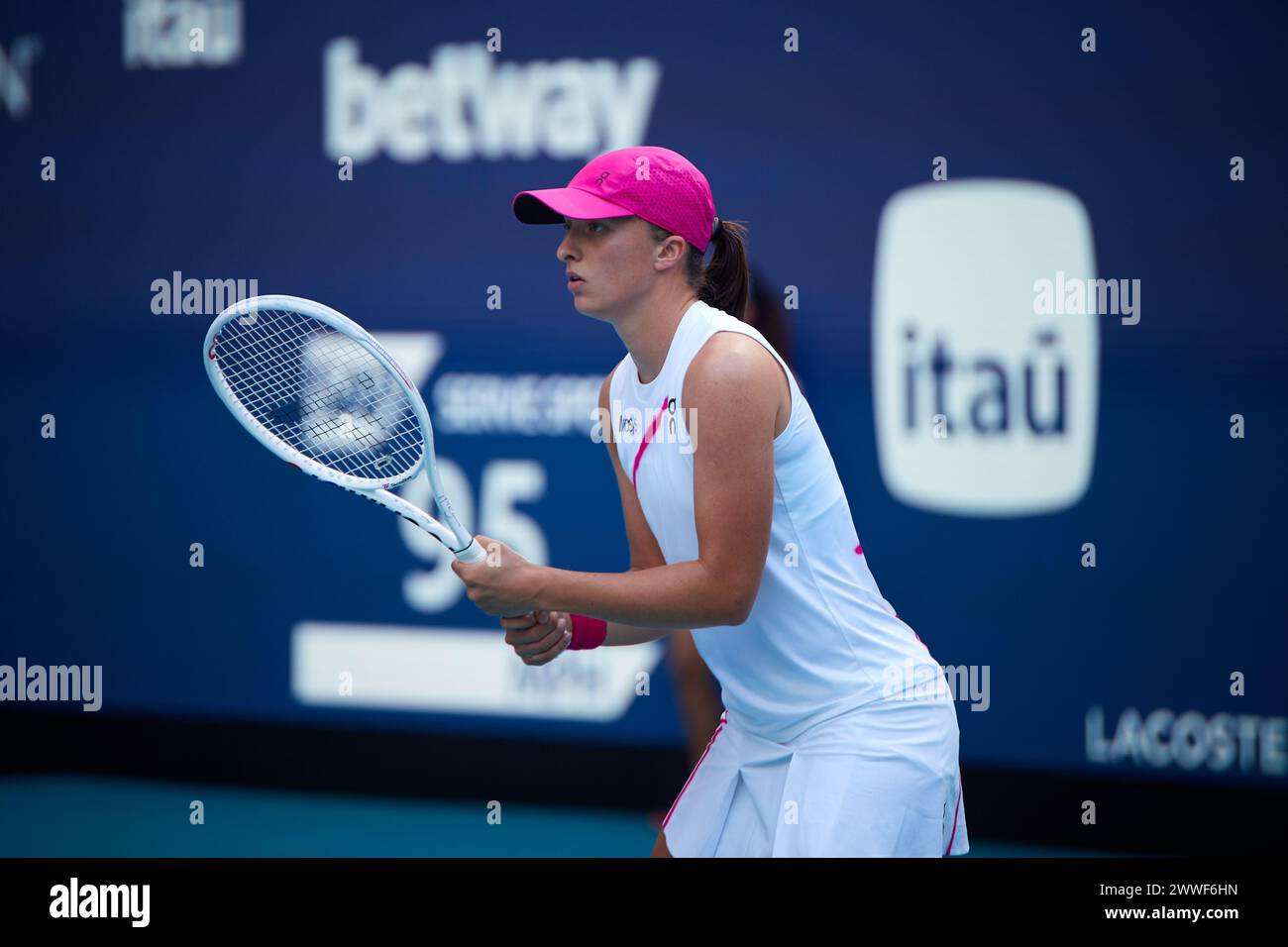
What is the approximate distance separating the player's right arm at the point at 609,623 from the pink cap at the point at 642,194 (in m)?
0.32

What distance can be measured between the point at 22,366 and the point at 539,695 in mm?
2225

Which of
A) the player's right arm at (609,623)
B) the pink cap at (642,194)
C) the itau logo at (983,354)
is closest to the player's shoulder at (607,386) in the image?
the player's right arm at (609,623)

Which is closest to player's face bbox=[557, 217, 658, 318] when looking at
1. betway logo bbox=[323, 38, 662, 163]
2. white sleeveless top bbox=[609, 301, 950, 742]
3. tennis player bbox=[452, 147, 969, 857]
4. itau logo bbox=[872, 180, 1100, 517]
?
tennis player bbox=[452, 147, 969, 857]

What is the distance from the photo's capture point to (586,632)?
103 inches

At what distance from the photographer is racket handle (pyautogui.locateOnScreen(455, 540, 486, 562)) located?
7.99 feet

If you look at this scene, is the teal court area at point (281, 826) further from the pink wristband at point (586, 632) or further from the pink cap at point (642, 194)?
the pink cap at point (642, 194)

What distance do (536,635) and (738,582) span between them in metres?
0.40

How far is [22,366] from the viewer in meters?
5.41

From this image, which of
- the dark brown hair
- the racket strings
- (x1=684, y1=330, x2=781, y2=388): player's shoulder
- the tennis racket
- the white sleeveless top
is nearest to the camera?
(x1=684, y1=330, x2=781, y2=388): player's shoulder

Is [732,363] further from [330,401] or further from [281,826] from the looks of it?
[281,826]

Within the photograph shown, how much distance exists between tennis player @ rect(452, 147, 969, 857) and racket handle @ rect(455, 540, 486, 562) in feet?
0.17

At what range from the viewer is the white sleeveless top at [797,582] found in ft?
7.85

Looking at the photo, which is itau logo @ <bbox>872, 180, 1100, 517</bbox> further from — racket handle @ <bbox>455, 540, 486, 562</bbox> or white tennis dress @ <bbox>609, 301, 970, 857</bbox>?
racket handle @ <bbox>455, 540, 486, 562</bbox>

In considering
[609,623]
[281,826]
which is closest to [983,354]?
[609,623]
